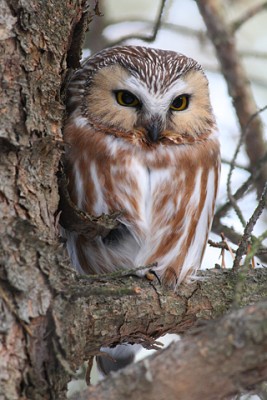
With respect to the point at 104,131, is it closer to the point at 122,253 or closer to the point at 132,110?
the point at 132,110

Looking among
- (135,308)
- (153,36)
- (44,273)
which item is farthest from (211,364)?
(153,36)

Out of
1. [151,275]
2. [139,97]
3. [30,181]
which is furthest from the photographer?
[139,97]

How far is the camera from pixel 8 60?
7.34 ft

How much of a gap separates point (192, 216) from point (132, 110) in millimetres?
510

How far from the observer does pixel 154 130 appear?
2.74 m

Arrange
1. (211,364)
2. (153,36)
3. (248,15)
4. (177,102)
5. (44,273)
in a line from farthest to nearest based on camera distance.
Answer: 1. (248,15)
2. (153,36)
3. (177,102)
4. (44,273)
5. (211,364)

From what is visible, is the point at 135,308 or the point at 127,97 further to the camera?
the point at 127,97

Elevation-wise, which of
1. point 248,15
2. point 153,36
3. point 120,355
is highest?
point 248,15

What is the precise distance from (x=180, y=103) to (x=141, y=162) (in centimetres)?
39

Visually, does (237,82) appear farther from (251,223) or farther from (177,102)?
(251,223)

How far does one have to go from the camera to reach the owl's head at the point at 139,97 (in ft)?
9.11

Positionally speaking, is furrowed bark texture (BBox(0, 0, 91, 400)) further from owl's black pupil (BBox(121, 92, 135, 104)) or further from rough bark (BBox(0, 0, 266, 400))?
owl's black pupil (BBox(121, 92, 135, 104))

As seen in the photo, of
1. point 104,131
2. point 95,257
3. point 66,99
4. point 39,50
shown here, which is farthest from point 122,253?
point 39,50

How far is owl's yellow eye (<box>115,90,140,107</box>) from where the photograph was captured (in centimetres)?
282
